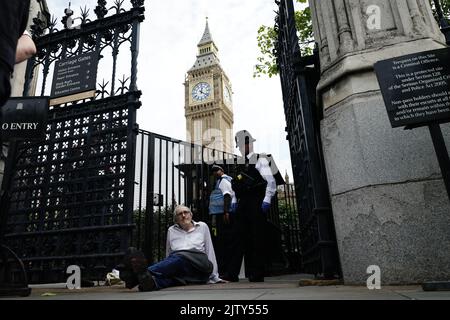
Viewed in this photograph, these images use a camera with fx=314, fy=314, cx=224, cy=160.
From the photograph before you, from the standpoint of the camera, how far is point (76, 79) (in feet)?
20.1

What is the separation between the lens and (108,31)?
20.9 feet

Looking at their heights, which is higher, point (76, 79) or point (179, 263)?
point (76, 79)

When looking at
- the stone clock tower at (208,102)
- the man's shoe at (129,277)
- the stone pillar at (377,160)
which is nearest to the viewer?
the stone pillar at (377,160)

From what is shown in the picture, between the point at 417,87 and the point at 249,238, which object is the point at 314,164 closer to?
the point at 417,87

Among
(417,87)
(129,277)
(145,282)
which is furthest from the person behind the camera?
(129,277)

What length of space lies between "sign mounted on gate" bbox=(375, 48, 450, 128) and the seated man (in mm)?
2951

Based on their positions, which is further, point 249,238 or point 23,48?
point 249,238

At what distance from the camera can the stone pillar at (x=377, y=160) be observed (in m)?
2.89

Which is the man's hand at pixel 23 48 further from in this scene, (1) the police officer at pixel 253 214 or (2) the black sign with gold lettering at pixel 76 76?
(2) the black sign with gold lettering at pixel 76 76

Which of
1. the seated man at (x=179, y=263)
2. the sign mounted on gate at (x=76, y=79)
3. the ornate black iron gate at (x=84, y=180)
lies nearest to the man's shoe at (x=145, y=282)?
the seated man at (x=179, y=263)

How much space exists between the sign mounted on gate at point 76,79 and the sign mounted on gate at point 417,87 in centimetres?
514

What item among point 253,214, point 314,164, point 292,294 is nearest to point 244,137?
point 253,214

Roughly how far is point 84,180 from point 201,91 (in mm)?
75440

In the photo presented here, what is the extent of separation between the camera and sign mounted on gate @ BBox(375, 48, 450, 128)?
2.63 meters
